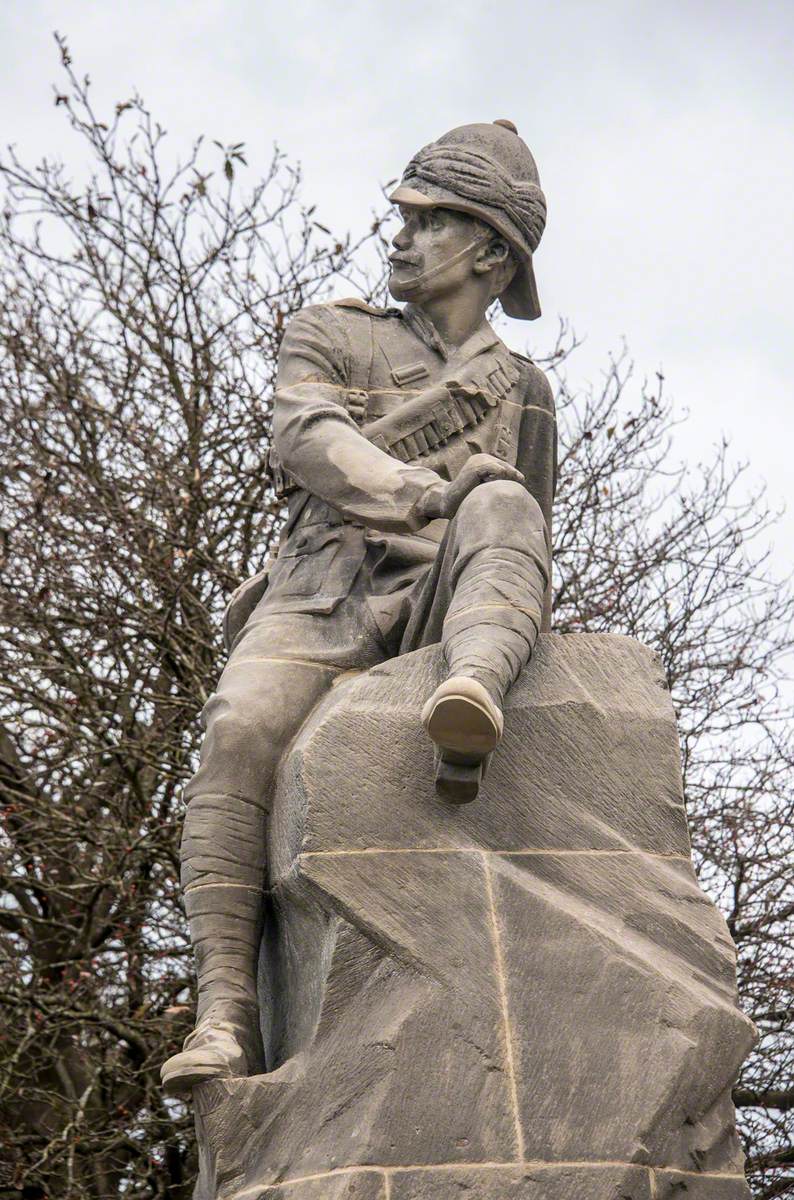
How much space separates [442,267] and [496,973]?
6.85 feet

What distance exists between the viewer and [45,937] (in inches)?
421

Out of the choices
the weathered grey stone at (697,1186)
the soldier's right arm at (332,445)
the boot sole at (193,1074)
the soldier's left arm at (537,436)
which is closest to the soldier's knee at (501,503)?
the soldier's right arm at (332,445)

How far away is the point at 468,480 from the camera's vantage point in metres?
4.86

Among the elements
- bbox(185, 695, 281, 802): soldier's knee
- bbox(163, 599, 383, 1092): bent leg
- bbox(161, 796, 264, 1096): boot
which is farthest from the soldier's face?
bbox(161, 796, 264, 1096): boot

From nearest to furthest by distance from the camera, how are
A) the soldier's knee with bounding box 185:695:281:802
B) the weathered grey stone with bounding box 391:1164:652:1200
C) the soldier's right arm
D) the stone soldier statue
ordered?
the weathered grey stone with bounding box 391:1164:652:1200, the stone soldier statue, the soldier's knee with bounding box 185:695:281:802, the soldier's right arm

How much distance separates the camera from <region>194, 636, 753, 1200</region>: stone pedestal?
13.6 ft

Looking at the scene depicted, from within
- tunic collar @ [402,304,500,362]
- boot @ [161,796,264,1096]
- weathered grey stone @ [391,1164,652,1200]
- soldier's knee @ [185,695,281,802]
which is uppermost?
tunic collar @ [402,304,500,362]

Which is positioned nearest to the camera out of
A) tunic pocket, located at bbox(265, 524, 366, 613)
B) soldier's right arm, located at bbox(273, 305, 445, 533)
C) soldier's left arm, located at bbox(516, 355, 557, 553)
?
soldier's right arm, located at bbox(273, 305, 445, 533)

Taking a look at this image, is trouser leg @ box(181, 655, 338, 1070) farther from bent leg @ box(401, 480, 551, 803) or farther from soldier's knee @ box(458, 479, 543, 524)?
soldier's knee @ box(458, 479, 543, 524)

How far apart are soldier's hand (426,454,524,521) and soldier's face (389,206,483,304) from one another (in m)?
0.80

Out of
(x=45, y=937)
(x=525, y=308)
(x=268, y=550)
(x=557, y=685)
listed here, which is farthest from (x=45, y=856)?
(x=557, y=685)

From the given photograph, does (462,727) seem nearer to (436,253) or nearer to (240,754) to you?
(240,754)

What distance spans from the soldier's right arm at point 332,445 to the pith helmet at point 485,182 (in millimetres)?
430

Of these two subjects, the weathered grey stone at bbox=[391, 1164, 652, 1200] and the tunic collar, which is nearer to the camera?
the weathered grey stone at bbox=[391, 1164, 652, 1200]
